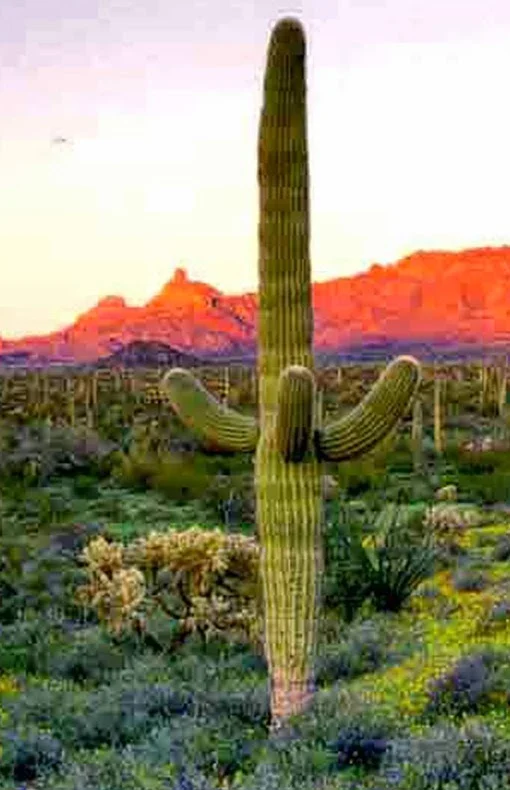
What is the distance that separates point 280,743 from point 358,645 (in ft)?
9.08

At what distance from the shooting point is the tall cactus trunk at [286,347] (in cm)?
729

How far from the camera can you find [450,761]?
20.0 feet

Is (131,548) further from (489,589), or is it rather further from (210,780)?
(210,780)

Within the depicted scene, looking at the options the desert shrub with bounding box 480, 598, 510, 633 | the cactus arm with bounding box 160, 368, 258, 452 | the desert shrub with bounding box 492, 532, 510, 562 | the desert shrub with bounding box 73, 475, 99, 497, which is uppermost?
the cactus arm with bounding box 160, 368, 258, 452

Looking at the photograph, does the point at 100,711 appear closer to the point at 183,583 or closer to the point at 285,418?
the point at 285,418

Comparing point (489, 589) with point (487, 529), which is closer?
point (489, 589)

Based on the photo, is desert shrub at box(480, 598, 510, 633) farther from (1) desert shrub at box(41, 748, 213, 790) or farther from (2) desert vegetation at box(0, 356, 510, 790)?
(1) desert shrub at box(41, 748, 213, 790)

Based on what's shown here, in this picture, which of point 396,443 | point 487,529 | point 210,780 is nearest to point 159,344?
point 396,443

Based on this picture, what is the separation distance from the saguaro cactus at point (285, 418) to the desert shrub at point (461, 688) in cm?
85

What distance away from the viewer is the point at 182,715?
25.6 feet

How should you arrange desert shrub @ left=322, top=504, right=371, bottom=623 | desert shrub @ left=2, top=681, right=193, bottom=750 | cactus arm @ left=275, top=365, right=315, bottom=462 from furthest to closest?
desert shrub @ left=322, top=504, right=371, bottom=623, desert shrub @ left=2, top=681, right=193, bottom=750, cactus arm @ left=275, top=365, right=315, bottom=462

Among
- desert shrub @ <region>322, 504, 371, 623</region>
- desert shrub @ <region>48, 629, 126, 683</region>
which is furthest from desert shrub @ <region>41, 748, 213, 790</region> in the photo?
desert shrub @ <region>322, 504, 371, 623</region>

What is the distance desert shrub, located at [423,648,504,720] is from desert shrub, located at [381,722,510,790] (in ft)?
3.61

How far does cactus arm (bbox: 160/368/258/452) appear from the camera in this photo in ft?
25.6
